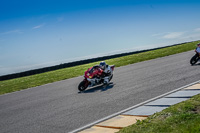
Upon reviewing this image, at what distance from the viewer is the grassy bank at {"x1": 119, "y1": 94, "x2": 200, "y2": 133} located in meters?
4.89

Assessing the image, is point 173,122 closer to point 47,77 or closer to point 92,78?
point 92,78

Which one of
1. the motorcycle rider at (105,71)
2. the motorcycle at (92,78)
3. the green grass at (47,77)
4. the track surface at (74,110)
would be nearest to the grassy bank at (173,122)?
the track surface at (74,110)

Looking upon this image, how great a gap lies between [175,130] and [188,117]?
0.73m

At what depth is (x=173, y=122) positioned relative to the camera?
5.28 m

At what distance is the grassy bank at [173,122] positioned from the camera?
192 inches

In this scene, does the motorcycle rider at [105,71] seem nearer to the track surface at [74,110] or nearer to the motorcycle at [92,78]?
the motorcycle at [92,78]

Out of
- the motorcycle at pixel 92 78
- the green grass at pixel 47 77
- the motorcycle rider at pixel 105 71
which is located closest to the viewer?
the motorcycle at pixel 92 78

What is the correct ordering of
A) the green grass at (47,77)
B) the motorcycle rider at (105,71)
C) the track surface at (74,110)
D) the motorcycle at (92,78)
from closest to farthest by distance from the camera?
the track surface at (74,110)
the motorcycle at (92,78)
the motorcycle rider at (105,71)
the green grass at (47,77)

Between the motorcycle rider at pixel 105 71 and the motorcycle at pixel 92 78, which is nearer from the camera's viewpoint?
the motorcycle at pixel 92 78

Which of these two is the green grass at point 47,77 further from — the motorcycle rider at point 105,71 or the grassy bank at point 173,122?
the grassy bank at point 173,122

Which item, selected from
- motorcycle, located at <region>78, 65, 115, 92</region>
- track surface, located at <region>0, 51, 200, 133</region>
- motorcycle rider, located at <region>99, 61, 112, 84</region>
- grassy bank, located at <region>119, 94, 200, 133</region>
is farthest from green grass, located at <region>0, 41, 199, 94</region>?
grassy bank, located at <region>119, 94, 200, 133</region>

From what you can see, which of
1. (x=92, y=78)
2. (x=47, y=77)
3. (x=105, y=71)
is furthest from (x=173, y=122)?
(x=47, y=77)

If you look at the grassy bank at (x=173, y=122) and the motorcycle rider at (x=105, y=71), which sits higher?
the motorcycle rider at (x=105, y=71)

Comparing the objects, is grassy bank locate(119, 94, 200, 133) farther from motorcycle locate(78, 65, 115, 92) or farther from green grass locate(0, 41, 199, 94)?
green grass locate(0, 41, 199, 94)
